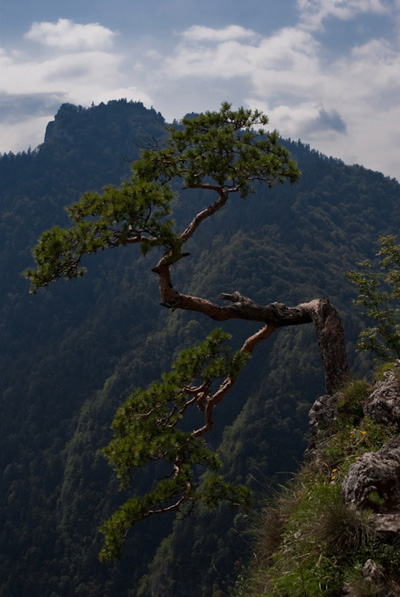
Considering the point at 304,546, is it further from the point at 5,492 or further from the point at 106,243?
the point at 5,492

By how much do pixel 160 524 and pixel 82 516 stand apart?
19310mm

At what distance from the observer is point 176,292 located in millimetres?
7230

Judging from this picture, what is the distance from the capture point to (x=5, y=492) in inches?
5827

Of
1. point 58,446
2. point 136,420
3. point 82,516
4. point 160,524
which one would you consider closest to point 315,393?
point 160,524

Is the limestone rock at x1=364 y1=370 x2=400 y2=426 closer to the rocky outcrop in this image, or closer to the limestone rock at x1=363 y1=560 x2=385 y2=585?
the rocky outcrop

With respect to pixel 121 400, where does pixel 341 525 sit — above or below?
above

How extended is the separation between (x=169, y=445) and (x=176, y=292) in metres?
2.03

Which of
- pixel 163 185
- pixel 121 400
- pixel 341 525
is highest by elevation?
pixel 163 185

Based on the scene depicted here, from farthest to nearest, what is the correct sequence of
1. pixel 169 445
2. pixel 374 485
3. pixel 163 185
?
pixel 163 185
pixel 169 445
pixel 374 485

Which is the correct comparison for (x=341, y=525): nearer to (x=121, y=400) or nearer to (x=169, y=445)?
(x=169, y=445)

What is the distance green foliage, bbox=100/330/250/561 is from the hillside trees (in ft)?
0.05

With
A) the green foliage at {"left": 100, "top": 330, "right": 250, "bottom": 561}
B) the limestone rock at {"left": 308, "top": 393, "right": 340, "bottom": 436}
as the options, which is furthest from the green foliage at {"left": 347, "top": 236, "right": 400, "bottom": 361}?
the green foliage at {"left": 100, "top": 330, "right": 250, "bottom": 561}

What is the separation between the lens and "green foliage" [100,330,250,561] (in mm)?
6305

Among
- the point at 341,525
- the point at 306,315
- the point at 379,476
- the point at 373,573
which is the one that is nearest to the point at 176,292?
the point at 306,315
